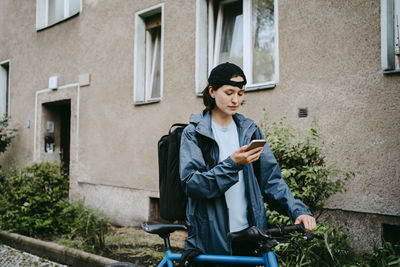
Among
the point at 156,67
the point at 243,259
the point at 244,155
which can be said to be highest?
the point at 156,67

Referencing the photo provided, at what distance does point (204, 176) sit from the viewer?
176 cm

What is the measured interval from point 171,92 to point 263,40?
1732mm

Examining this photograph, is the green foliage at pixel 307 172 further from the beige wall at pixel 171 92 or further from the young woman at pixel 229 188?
the young woman at pixel 229 188

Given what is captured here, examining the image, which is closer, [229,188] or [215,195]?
[215,195]

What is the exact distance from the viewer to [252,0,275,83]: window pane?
4812 mm

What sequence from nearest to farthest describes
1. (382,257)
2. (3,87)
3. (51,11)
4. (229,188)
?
(229,188), (382,257), (51,11), (3,87)

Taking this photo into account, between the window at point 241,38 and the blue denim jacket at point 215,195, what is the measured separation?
2.68 m

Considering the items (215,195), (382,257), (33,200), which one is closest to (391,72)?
(382,257)

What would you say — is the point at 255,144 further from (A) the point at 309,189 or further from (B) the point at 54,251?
(B) the point at 54,251

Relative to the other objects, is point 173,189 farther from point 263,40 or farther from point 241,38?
point 241,38

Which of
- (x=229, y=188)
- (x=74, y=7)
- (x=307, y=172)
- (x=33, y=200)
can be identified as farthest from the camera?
(x=74, y=7)

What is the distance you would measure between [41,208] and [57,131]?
339 cm

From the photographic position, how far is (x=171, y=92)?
18.9ft

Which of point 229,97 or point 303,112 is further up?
point 303,112
